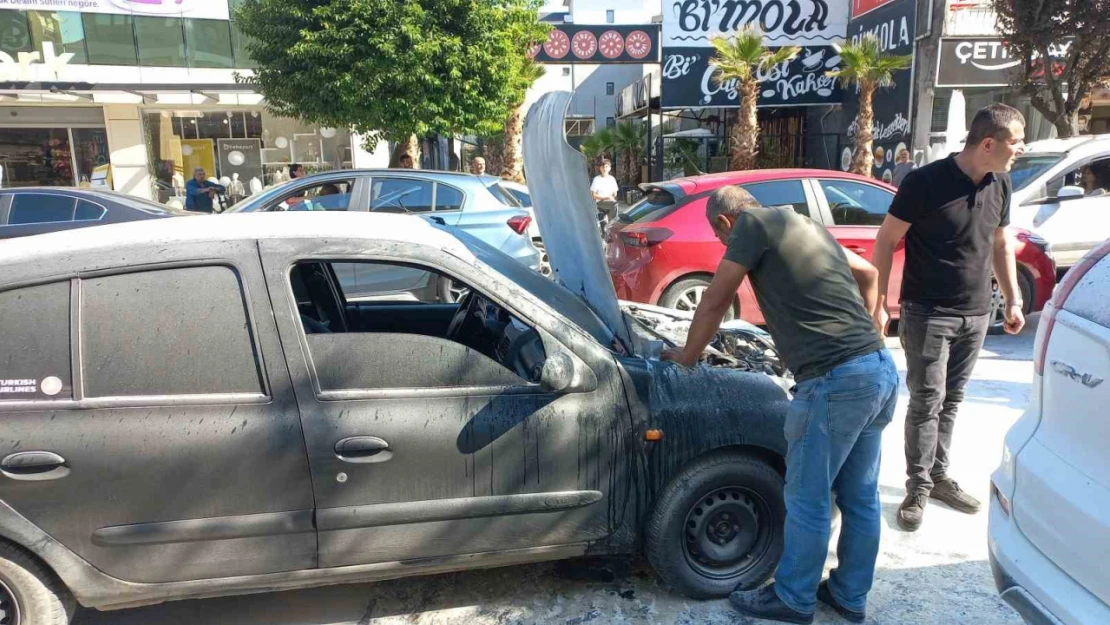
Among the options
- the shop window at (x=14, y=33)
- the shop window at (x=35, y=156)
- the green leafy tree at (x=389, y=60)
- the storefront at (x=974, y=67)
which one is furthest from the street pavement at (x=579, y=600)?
the shop window at (x=35, y=156)

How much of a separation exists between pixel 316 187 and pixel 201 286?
5.39 meters

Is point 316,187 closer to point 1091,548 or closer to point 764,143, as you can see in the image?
point 1091,548

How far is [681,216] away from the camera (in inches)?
256

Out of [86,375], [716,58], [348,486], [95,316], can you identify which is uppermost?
[716,58]

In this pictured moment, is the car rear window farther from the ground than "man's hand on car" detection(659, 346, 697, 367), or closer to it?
farther from the ground

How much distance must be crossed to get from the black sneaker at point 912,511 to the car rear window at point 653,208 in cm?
347

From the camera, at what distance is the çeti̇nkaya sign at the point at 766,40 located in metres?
19.1

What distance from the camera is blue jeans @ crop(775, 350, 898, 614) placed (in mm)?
2682

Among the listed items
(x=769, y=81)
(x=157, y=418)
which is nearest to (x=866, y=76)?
(x=769, y=81)

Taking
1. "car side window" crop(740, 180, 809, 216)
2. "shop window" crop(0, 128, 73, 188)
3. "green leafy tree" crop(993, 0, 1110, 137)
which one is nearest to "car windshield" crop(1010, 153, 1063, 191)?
"car side window" crop(740, 180, 809, 216)

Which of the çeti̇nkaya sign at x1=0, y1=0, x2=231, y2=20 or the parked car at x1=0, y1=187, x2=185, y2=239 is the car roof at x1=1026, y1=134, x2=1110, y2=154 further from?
the çeti̇nkaya sign at x1=0, y1=0, x2=231, y2=20

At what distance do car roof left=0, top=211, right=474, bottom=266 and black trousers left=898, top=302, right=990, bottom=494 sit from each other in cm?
214

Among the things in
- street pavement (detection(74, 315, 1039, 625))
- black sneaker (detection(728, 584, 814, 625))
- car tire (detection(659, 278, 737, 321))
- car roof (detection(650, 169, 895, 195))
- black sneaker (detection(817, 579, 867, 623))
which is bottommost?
street pavement (detection(74, 315, 1039, 625))

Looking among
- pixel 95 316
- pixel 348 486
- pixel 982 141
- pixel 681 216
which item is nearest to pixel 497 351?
pixel 348 486
